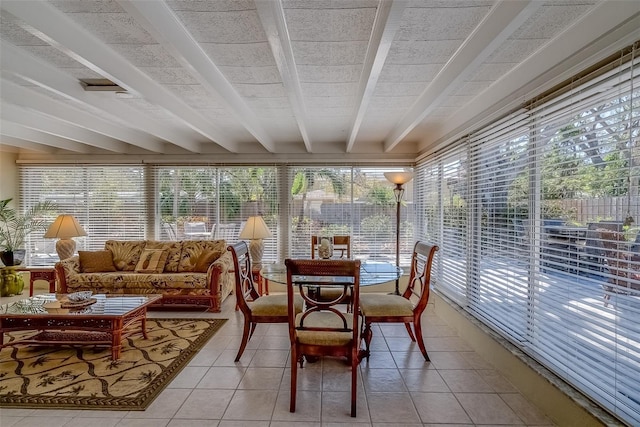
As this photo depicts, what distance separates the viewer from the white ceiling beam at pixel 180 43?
1.58 m

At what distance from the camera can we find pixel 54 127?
3.85 m

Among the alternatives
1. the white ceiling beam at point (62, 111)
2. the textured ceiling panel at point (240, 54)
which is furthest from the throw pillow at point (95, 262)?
the textured ceiling panel at point (240, 54)

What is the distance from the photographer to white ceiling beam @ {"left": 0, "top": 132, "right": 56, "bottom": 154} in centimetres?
438

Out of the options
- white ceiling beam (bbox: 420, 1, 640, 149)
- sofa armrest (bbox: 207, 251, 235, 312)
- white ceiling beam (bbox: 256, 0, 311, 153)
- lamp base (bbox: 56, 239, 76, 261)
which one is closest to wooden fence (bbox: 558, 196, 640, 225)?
white ceiling beam (bbox: 420, 1, 640, 149)

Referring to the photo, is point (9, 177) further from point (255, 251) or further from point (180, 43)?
point (180, 43)

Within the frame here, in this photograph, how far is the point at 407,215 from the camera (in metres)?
5.13

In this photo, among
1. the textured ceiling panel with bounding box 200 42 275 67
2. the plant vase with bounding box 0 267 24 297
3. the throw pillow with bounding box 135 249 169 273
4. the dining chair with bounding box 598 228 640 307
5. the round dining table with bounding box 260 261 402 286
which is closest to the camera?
the dining chair with bounding box 598 228 640 307

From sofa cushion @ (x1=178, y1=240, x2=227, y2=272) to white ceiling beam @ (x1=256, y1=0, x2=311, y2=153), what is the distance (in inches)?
103

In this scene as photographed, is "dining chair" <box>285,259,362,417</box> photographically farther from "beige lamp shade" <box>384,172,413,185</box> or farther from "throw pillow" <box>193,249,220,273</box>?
"throw pillow" <box>193,249,220,273</box>

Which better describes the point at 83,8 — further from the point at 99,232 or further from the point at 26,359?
the point at 99,232

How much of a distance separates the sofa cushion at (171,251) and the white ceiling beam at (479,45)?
3.75m

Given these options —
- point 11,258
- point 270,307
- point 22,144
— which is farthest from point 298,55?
point 11,258

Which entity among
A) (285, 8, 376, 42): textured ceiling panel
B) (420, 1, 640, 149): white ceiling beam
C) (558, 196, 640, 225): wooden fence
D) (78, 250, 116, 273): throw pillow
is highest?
(285, 8, 376, 42): textured ceiling panel

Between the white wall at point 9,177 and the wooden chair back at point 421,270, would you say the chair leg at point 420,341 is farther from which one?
the white wall at point 9,177
